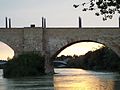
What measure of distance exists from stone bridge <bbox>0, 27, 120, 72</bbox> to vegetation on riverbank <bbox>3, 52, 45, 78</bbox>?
6.49 meters

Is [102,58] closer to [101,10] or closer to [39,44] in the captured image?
[39,44]

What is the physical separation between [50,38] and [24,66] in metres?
10.9

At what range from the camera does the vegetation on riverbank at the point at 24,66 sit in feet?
153

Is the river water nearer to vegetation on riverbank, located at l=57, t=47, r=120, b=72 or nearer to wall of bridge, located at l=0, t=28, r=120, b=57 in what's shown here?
wall of bridge, located at l=0, t=28, r=120, b=57

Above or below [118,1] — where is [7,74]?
below

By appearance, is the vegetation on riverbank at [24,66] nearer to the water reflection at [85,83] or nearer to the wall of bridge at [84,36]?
the water reflection at [85,83]

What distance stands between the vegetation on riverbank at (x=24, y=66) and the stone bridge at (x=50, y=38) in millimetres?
6492

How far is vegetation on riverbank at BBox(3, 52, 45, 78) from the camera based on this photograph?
46625 mm

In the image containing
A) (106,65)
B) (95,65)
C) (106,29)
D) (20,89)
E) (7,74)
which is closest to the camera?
(20,89)

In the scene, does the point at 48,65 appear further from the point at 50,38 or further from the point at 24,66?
the point at 24,66

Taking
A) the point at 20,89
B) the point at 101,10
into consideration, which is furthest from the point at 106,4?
the point at 20,89

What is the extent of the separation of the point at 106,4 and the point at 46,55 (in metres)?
40.4

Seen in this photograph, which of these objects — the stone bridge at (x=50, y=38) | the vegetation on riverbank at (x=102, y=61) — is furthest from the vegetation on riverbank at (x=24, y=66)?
the vegetation on riverbank at (x=102, y=61)

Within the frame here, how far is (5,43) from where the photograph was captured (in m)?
58.2
